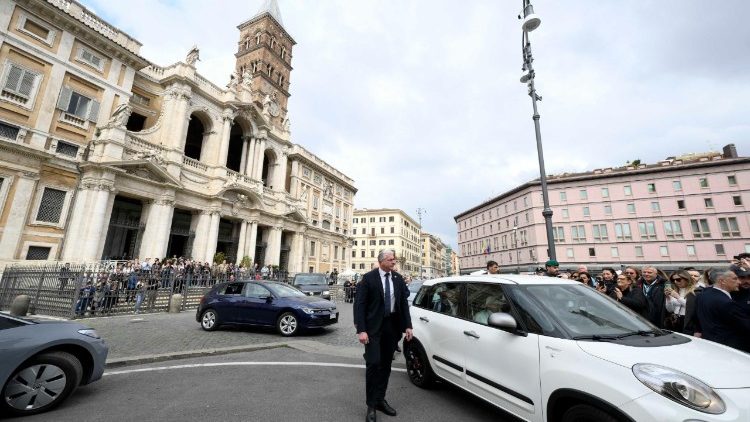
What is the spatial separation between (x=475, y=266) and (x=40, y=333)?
60425 millimetres

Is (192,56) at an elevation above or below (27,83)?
above

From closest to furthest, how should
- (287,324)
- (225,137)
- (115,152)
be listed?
(287,324)
(115,152)
(225,137)

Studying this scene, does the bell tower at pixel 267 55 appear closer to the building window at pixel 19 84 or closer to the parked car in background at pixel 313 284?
the building window at pixel 19 84

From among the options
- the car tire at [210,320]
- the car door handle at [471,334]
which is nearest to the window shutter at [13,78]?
the car tire at [210,320]

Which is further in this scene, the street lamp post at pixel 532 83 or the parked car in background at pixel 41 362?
the street lamp post at pixel 532 83

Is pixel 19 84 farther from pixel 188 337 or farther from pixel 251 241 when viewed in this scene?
pixel 188 337

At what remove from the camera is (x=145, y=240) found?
21.8 metres

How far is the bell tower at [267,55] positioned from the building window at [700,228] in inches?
2057

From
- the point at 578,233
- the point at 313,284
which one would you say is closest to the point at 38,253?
the point at 313,284

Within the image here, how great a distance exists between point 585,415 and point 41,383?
231 inches

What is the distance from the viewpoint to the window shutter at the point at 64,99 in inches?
740

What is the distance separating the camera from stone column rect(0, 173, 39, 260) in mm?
16000

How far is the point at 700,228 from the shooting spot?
36.2 metres

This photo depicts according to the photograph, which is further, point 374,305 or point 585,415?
point 374,305
